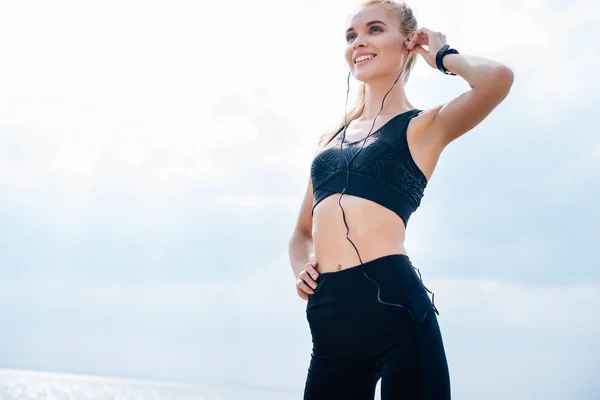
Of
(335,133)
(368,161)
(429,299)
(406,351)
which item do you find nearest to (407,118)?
(368,161)

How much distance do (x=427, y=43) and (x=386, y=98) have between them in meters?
0.34

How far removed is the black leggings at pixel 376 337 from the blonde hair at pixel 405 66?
3.20 feet

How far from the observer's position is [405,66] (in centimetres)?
360

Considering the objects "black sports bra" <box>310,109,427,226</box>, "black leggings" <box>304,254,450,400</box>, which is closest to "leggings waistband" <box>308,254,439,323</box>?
"black leggings" <box>304,254,450,400</box>

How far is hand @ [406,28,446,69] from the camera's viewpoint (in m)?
3.24

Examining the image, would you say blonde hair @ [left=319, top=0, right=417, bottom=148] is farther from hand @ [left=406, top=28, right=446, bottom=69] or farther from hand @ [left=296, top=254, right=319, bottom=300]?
hand @ [left=296, top=254, right=319, bottom=300]

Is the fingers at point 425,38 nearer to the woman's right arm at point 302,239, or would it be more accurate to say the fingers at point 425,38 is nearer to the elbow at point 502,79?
the elbow at point 502,79

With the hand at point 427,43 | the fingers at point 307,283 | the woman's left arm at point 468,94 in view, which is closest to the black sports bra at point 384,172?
the woman's left arm at point 468,94

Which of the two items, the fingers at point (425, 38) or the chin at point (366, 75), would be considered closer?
the fingers at point (425, 38)

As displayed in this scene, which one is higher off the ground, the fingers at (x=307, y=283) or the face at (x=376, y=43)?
the face at (x=376, y=43)

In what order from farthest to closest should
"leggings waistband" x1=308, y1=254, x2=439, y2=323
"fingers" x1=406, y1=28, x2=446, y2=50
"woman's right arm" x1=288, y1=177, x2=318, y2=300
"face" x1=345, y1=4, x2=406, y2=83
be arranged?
"woman's right arm" x1=288, y1=177, x2=318, y2=300 < "face" x1=345, y1=4, x2=406, y2=83 < "fingers" x1=406, y1=28, x2=446, y2=50 < "leggings waistband" x1=308, y1=254, x2=439, y2=323

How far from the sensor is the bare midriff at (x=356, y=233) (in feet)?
9.66

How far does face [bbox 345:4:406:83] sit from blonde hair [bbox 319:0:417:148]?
34 mm

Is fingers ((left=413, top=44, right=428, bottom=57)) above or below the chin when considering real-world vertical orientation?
above
